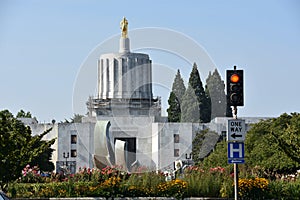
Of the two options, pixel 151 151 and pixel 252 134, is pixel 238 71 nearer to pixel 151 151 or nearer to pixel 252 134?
pixel 252 134

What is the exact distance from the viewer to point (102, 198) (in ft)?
83.8

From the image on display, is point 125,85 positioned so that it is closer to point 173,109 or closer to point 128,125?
point 128,125

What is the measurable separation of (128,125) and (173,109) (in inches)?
343

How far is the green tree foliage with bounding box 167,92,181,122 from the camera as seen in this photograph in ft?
320

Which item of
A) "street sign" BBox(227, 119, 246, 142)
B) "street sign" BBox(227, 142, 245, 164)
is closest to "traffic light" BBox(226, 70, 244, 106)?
"street sign" BBox(227, 119, 246, 142)

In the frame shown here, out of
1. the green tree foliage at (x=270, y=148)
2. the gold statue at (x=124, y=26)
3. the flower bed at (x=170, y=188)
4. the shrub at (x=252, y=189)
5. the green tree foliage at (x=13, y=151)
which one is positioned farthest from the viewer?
the gold statue at (x=124, y=26)

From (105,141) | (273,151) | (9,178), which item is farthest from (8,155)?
(273,151)

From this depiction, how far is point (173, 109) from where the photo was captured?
99.4 metres

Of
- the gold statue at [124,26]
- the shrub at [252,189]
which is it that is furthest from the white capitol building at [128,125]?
the shrub at [252,189]

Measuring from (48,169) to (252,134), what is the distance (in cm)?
2439

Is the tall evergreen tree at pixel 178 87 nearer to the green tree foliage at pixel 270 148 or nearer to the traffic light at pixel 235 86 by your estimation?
the green tree foliage at pixel 270 148

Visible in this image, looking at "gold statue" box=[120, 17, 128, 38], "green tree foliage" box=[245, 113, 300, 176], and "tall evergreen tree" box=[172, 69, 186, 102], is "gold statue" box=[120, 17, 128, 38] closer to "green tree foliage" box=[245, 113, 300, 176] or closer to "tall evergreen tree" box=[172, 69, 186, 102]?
"tall evergreen tree" box=[172, 69, 186, 102]

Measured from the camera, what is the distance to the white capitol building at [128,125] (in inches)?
3521

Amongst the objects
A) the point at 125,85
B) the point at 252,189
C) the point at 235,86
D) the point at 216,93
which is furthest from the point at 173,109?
the point at 235,86
